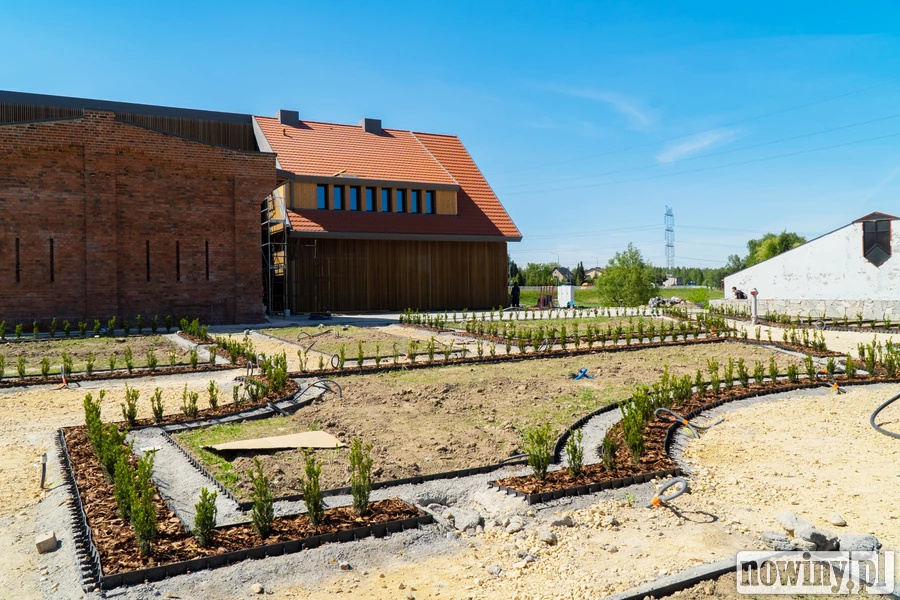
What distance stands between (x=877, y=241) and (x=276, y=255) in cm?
2464

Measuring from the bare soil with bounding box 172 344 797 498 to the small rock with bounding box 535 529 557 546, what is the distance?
1.61 meters

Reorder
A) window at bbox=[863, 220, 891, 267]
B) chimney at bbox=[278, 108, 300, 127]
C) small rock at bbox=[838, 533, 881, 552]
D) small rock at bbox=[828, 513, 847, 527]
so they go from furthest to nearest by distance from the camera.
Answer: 1. chimney at bbox=[278, 108, 300, 127]
2. window at bbox=[863, 220, 891, 267]
3. small rock at bbox=[828, 513, 847, 527]
4. small rock at bbox=[838, 533, 881, 552]

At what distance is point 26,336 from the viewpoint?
1797 centimetres

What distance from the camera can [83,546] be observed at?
15.1ft

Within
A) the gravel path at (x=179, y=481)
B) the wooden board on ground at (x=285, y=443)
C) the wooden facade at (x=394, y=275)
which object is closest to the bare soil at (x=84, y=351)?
the gravel path at (x=179, y=481)

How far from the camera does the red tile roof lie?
91.8 ft

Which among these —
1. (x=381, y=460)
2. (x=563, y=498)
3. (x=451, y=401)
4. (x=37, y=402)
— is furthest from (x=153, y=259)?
(x=563, y=498)

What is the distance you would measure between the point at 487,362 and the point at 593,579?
31.1 ft

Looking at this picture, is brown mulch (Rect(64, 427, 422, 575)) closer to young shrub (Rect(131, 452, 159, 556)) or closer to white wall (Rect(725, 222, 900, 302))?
young shrub (Rect(131, 452, 159, 556))

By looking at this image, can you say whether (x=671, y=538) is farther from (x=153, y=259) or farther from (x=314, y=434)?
(x=153, y=259)

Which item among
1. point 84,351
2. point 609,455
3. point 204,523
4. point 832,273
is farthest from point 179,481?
point 832,273

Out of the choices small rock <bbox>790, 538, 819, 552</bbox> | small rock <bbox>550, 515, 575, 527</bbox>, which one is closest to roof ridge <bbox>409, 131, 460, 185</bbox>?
small rock <bbox>550, 515, 575, 527</bbox>

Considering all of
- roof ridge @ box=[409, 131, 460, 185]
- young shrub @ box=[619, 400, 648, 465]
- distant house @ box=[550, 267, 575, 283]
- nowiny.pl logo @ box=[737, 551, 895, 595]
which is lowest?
nowiny.pl logo @ box=[737, 551, 895, 595]

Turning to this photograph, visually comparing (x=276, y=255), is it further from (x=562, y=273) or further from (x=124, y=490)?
(x=562, y=273)
